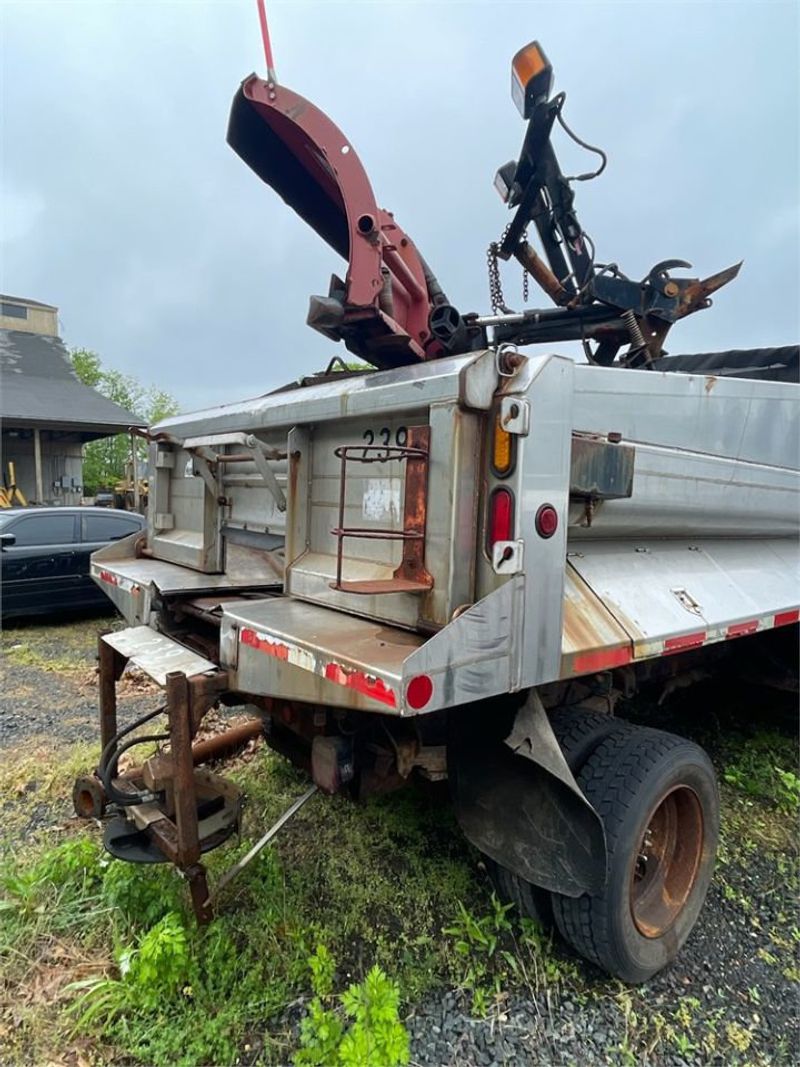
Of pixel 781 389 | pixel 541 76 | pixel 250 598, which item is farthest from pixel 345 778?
pixel 541 76

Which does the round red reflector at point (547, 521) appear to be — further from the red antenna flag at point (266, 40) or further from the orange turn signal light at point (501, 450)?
the red antenna flag at point (266, 40)

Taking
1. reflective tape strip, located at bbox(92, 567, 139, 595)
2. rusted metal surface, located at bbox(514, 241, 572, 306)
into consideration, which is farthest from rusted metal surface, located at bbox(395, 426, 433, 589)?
rusted metal surface, located at bbox(514, 241, 572, 306)

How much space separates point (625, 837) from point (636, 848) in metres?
0.09

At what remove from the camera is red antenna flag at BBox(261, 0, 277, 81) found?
2.70 m

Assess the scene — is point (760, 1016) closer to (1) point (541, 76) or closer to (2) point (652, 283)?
(2) point (652, 283)

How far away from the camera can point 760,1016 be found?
7.09 ft

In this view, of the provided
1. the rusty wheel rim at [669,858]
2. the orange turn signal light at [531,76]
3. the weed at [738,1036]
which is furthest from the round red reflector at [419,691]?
the orange turn signal light at [531,76]

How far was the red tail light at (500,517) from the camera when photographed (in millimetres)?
1873

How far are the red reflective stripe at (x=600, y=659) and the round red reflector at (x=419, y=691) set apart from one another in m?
0.60

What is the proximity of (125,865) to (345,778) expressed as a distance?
3.71 ft

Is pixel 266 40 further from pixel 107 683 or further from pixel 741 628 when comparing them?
pixel 741 628

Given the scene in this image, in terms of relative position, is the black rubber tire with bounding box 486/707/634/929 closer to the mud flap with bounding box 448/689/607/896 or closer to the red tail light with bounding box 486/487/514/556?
the mud flap with bounding box 448/689/607/896

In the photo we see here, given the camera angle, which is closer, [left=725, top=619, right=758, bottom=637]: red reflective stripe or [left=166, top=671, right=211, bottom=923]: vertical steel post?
[left=166, top=671, right=211, bottom=923]: vertical steel post

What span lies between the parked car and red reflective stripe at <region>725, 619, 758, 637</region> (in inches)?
250
